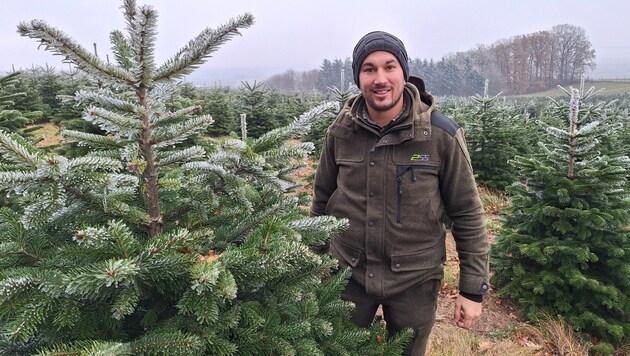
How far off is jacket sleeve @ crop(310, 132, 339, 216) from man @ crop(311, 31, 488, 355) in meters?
0.02

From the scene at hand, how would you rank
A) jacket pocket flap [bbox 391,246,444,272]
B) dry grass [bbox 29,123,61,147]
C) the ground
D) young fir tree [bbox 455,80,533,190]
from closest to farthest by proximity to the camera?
1. jacket pocket flap [bbox 391,246,444,272]
2. the ground
3. young fir tree [bbox 455,80,533,190]
4. dry grass [bbox 29,123,61,147]

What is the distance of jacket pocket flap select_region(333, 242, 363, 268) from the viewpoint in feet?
7.65

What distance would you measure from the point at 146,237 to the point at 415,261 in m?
1.45

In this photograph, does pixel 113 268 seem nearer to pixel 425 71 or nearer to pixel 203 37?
pixel 203 37

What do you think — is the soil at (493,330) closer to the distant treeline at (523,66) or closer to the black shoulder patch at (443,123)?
the black shoulder patch at (443,123)

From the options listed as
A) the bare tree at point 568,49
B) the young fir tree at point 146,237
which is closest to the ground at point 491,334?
the young fir tree at point 146,237

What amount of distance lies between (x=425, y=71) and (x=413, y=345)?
72078 millimetres

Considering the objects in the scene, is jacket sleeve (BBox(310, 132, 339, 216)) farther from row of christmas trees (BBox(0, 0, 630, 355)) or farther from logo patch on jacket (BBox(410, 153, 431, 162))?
row of christmas trees (BBox(0, 0, 630, 355))

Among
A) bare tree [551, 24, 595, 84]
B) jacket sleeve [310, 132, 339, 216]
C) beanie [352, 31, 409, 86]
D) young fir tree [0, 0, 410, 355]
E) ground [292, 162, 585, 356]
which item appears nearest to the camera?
young fir tree [0, 0, 410, 355]

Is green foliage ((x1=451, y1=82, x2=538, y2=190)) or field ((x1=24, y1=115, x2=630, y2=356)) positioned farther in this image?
green foliage ((x1=451, y1=82, x2=538, y2=190))

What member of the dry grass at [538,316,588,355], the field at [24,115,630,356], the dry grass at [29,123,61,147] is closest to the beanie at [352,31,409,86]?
the field at [24,115,630,356]

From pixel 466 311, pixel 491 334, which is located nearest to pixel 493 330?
pixel 491 334

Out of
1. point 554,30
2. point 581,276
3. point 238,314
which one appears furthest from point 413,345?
point 554,30

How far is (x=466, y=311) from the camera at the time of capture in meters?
2.32
